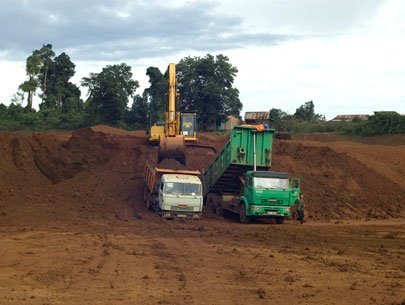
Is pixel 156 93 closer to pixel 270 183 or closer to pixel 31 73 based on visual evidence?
pixel 31 73

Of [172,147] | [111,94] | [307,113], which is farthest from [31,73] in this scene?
A: [172,147]

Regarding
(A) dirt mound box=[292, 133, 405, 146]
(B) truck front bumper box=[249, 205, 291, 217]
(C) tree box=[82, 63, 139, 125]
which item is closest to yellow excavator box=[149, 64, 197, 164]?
(B) truck front bumper box=[249, 205, 291, 217]

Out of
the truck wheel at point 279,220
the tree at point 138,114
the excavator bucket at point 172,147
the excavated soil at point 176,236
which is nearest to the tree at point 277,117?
the tree at point 138,114

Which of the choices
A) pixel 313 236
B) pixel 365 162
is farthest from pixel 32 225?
pixel 365 162

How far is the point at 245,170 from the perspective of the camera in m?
32.0

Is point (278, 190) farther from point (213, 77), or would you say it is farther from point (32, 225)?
point (213, 77)

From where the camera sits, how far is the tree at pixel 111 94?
7769 cm

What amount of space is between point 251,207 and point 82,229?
7938 millimetres

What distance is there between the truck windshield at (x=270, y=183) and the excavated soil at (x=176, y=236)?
1.86m

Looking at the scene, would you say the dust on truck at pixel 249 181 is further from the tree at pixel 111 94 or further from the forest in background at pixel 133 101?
the tree at pixel 111 94

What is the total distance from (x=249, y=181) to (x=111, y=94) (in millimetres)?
50290

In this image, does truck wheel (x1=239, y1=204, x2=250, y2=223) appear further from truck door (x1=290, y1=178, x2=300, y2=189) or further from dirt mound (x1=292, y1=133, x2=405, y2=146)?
dirt mound (x1=292, y1=133, x2=405, y2=146)

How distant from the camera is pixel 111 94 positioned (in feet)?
255

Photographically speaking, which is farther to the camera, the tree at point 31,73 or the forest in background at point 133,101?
the tree at point 31,73
